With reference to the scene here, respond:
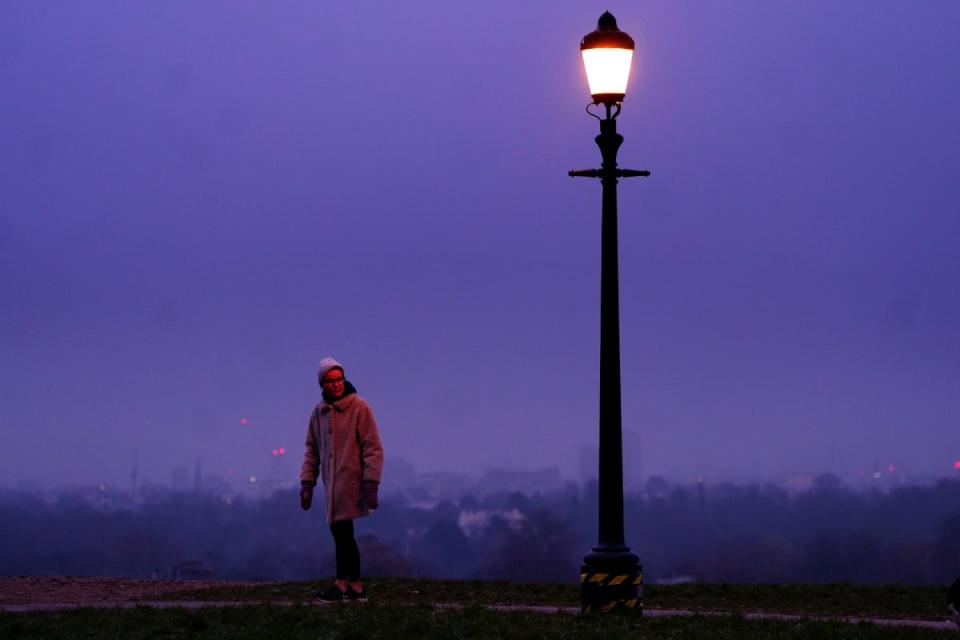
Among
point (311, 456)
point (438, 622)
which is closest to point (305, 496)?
point (311, 456)

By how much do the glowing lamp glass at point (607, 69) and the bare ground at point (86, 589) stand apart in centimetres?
701

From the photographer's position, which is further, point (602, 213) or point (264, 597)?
point (264, 597)

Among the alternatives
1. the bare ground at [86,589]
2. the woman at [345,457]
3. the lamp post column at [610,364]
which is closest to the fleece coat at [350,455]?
the woman at [345,457]

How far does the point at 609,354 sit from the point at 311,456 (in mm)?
3134

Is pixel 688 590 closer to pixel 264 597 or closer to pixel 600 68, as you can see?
pixel 264 597

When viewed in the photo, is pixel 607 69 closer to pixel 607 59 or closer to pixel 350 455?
pixel 607 59

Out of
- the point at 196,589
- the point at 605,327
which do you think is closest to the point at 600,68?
the point at 605,327

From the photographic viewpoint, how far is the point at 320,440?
14922mm

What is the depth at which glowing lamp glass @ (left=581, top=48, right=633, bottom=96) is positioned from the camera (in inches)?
543

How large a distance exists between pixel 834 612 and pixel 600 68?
Answer: 5773 millimetres

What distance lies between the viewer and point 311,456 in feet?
49.4

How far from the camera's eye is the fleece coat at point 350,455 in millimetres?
14648

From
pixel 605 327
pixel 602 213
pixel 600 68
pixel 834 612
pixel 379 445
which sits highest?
pixel 600 68

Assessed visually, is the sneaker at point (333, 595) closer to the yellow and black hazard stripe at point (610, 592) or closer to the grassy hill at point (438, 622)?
the grassy hill at point (438, 622)
